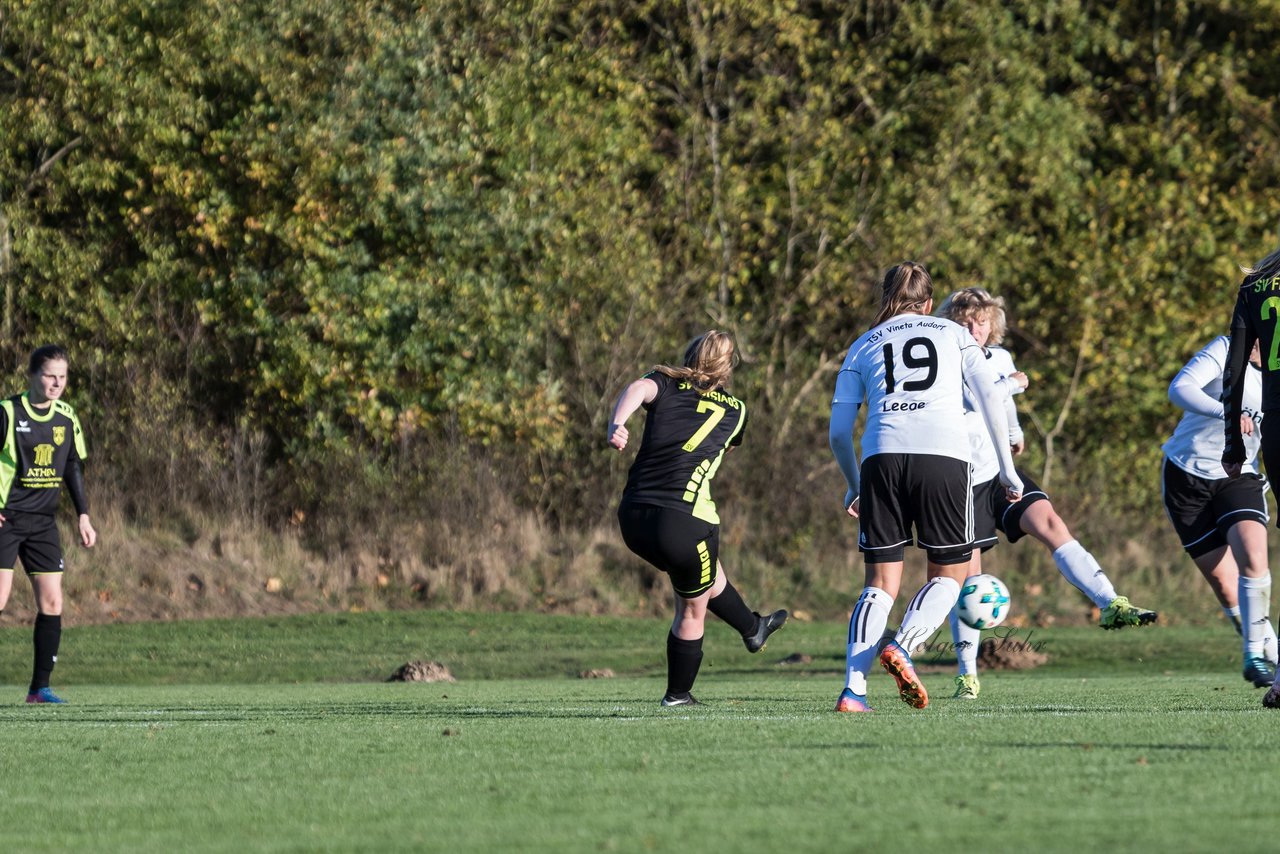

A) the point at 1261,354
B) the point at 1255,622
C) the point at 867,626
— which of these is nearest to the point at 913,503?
the point at 867,626

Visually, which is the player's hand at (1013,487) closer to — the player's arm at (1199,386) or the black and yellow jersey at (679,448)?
the black and yellow jersey at (679,448)

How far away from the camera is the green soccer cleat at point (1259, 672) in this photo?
31.6 ft

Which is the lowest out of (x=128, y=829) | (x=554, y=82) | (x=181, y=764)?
(x=181, y=764)

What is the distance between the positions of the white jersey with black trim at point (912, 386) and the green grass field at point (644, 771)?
1205mm

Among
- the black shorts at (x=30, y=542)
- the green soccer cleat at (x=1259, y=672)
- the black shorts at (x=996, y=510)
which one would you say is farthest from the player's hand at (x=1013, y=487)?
the black shorts at (x=30, y=542)

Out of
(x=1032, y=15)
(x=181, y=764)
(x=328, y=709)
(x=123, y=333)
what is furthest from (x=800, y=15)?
(x=181, y=764)

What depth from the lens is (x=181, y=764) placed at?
21.5ft

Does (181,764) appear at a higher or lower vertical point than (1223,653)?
higher

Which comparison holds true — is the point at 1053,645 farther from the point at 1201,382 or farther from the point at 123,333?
the point at 123,333

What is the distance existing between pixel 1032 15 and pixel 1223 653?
42.7 feet

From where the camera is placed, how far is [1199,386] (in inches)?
391

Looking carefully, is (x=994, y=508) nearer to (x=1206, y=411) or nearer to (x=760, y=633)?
(x=1206, y=411)

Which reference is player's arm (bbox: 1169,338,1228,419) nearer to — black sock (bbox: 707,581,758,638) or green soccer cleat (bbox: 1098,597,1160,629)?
green soccer cleat (bbox: 1098,597,1160,629)

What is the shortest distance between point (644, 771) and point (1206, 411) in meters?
5.18
